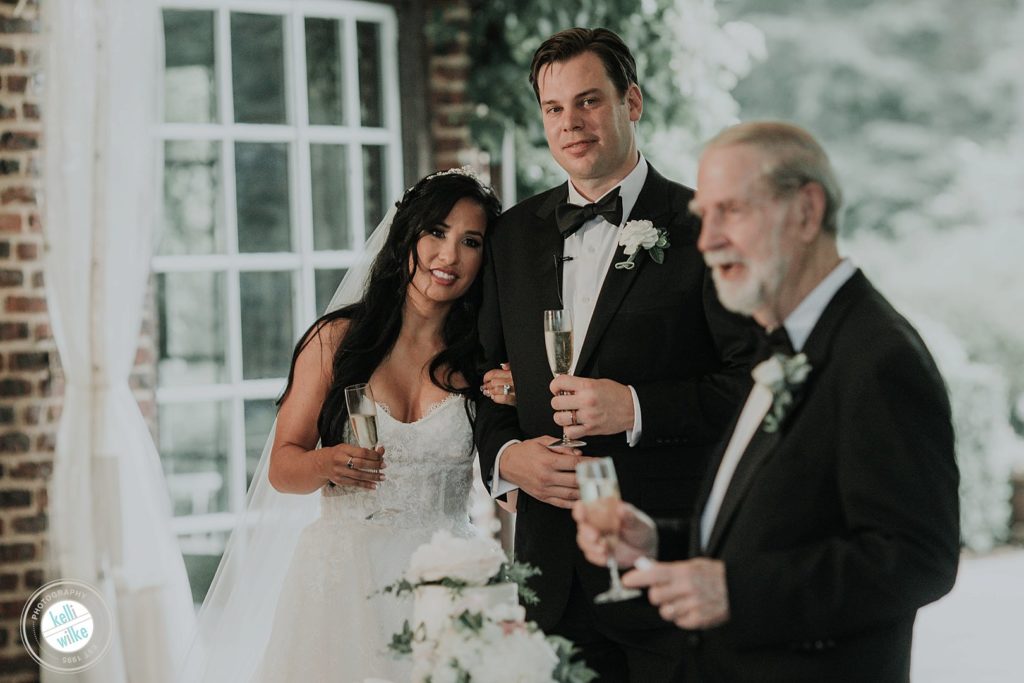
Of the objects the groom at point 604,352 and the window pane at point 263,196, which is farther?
the window pane at point 263,196

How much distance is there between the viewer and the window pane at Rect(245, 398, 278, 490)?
5137mm

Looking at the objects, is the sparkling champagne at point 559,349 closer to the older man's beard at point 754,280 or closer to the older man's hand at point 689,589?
the older man's beard at point 754,280

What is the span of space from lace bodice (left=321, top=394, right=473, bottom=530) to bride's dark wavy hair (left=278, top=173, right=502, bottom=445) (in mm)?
78

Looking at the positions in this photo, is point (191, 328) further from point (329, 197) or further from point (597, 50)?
point (597, 50)

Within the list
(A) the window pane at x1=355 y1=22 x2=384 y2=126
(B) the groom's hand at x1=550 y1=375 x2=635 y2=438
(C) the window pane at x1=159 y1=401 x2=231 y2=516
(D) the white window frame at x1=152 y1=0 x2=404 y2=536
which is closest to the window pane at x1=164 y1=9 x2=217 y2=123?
(D) the white window frame at x1=152 y1=0 x2=404 y2=536

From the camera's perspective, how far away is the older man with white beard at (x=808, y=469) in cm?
175

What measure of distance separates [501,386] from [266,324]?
248 centimetres

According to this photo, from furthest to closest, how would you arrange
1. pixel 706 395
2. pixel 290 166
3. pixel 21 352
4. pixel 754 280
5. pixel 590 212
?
1. pixel 290 166
2. pixel 21 352
3. pixel 590 212
4. pixel 706 395
5. pixel 754 280

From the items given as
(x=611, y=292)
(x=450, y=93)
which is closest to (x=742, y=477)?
(x=611, y=292)

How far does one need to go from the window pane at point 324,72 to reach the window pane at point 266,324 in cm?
73

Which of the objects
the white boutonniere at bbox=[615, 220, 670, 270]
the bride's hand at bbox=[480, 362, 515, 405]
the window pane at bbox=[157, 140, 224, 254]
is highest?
the window pane at bbox=[157, 140, 224, 254]

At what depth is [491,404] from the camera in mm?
3047

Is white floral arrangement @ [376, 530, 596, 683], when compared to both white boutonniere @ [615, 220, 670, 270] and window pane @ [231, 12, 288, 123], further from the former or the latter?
window pane @ [231, 12, 288, 123]

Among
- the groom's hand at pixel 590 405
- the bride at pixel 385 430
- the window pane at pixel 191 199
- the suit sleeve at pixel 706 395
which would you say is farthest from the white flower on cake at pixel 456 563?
the window pane at pixel 191 199
